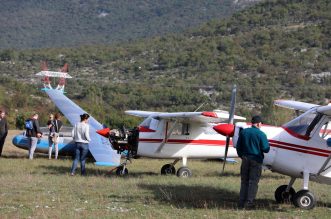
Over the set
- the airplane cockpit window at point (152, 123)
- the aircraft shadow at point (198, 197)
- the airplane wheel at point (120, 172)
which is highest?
the airplane cockpit window at point (152, 123)

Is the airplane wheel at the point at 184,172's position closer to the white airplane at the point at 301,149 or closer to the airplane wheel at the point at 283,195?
the airplane wheel at the point at 283,195

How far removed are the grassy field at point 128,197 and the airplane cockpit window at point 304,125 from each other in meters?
1.28

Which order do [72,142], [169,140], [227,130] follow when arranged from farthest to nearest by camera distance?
[72,142]
[169,140]
[227,130]

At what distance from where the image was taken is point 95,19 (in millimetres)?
126562

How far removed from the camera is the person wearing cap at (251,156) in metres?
10.6

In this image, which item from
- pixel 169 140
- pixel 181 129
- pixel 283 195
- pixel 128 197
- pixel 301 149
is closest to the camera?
pixel 301 149

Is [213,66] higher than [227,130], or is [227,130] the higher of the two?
[213,66]

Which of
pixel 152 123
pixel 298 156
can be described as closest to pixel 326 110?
pixel 298 156

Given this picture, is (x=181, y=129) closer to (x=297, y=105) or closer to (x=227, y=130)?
(x=297, y=105)

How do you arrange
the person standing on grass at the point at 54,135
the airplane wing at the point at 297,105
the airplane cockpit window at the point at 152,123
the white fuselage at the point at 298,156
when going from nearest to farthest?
the white fuselage at the point at 298,156 → the airplane wing at the point at 297,105 → the airplane cockpit window at the point at 152,123 → the person standing on grass at the point at 54,135

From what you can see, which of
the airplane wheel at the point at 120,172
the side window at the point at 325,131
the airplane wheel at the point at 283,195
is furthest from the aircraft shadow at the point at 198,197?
the airplane wheel at the point at 120,172

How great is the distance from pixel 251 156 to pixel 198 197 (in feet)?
5.36

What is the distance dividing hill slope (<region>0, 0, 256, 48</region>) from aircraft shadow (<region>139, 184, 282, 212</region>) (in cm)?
8691

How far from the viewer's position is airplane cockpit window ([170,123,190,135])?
17.4m
